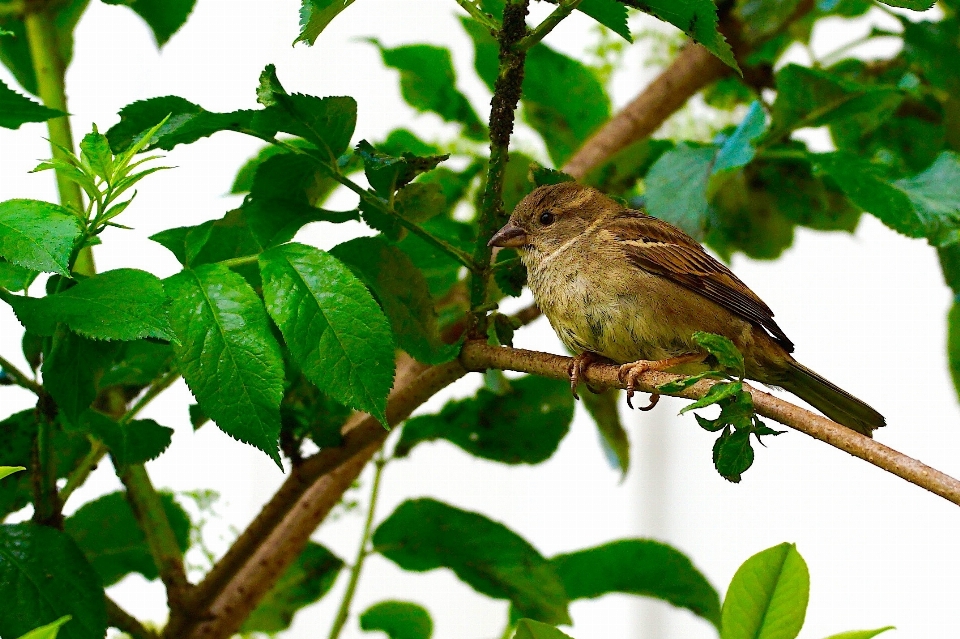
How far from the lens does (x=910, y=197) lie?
1.38m

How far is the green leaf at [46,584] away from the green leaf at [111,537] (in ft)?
1.18

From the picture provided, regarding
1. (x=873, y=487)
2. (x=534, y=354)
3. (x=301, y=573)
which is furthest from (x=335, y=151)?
(x=873, y=487)

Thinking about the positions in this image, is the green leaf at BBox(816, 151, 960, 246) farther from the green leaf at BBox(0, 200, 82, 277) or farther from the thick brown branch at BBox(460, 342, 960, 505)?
the green leaf at BBox(0, 200, 82, 277)

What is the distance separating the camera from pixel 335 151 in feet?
3.53

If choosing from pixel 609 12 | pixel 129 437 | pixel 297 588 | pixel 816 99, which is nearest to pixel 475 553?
pixel 297 588

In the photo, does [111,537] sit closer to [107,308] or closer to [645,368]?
[107,308]

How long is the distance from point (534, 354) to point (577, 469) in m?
3.05

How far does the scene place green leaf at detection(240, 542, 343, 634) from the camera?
156 cm

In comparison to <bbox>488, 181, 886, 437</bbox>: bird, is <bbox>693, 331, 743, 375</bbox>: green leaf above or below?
below

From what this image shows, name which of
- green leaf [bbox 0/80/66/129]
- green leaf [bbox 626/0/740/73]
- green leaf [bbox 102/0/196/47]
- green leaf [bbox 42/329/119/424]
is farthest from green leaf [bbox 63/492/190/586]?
green leaf [bbox 626/0/740/73]

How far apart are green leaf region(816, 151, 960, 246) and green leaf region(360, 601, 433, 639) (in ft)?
3.00

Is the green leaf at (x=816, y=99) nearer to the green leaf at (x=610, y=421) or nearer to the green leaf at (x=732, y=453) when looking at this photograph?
the green leaf at (x=610, y=421)

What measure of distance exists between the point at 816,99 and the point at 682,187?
1.05 ft

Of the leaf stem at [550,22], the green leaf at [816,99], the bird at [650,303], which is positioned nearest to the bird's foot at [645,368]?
the bird at [650,303]
